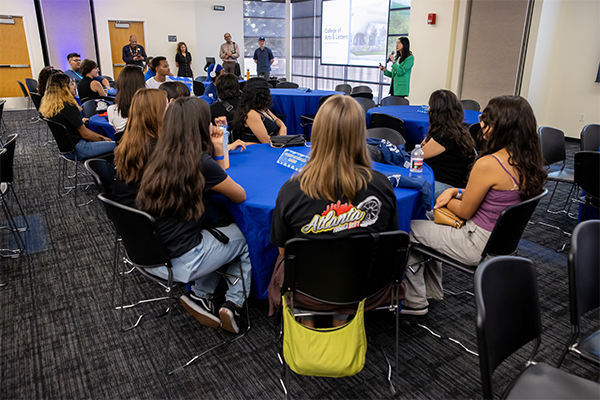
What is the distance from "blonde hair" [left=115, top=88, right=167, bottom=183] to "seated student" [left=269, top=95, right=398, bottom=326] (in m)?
0.92

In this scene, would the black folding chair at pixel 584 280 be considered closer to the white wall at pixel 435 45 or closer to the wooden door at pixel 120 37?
the white wall at pixel 435 45

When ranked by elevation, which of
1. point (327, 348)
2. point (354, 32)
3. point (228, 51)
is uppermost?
point (354, 32)

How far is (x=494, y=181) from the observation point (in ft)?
6.60

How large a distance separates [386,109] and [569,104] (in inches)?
157

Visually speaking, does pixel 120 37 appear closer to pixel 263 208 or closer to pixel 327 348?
pixel 263 208

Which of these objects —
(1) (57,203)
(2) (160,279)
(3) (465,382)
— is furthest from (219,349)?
(1) (57,203)

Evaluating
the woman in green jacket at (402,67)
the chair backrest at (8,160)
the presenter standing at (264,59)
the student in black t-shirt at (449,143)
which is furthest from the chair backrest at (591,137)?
the presenter standing at (264,59)

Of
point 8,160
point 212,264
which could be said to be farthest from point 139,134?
point 8,160

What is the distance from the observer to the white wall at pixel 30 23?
10.1 metres

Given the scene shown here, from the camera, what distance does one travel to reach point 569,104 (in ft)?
23.0

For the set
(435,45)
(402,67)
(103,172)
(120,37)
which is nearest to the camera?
(103,172)

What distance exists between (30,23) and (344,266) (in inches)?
476

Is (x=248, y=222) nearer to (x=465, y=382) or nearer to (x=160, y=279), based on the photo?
(x=160, y=279)

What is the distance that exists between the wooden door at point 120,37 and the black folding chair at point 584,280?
40.4 feet
